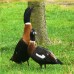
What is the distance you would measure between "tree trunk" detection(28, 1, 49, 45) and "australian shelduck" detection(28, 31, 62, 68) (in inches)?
129

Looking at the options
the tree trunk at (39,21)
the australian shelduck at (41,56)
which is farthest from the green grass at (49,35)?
the tree trunk at (39,21)

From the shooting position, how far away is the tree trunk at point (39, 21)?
12141mm

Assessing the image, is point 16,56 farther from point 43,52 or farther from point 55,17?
point 55,17

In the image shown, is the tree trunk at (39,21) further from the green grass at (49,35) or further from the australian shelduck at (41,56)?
the australian shelduck at (41,56)

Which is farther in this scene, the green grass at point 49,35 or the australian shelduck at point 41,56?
the green grass at point 49,35

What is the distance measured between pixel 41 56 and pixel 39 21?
3621 mm

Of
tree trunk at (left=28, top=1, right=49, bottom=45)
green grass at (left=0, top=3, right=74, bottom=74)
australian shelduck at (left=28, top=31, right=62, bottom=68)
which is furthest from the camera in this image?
tree trunk at (left=28, top=1, right=49, bottom=45)

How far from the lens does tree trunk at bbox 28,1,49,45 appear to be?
12141 mm

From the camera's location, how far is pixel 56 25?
54.1 feet

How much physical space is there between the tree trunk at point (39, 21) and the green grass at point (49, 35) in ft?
1.11

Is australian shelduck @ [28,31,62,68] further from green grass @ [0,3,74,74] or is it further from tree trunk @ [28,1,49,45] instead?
tree trunk @ [28,1,49,45]

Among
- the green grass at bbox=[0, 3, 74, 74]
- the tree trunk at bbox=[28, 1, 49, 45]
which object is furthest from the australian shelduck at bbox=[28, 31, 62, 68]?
the tree trunk at bbox=[28, 1, 49, 45]

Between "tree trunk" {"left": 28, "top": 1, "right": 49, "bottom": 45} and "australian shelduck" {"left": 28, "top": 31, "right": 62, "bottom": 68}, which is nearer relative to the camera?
"australian shelduck" {"left": 28, "top": 31, "right": 62, "bottom": 68}

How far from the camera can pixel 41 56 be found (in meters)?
8.72
